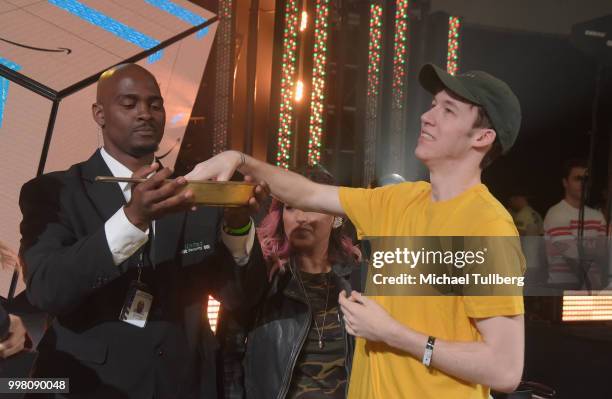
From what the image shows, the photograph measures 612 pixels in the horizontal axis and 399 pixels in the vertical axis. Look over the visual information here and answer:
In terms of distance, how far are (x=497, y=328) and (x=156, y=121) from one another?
967mm

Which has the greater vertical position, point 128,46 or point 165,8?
point 165,8

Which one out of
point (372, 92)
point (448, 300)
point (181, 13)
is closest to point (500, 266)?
point (448, 300)

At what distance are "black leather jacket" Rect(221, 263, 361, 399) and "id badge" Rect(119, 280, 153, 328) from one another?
577 mm

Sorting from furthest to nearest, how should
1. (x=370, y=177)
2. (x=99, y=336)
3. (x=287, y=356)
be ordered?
(x=370, y=177)
(x=287, y=356)
(x=99, y=336)

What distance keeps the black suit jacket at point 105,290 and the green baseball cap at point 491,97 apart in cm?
69

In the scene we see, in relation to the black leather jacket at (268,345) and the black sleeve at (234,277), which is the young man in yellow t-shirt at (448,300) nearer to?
the black sleeve at (234,277)

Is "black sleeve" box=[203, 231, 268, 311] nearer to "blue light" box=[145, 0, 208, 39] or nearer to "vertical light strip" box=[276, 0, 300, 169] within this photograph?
"blue light" box=[145, 0, 208, 39]

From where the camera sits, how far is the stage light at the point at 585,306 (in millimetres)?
A: 4707

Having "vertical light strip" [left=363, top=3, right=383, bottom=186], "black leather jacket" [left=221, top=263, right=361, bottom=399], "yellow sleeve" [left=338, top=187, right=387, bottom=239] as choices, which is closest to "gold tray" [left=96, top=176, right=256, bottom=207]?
"yellow sleeve" [left=338, top=187, right=387, bottom=239]

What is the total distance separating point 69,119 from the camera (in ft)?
8.70

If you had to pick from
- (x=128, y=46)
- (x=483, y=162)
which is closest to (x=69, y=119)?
(x=128, y=46)

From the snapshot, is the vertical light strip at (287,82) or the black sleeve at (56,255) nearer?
the black sleeve at (56,255)

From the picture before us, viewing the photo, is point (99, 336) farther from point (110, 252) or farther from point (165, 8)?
point (165, 8)

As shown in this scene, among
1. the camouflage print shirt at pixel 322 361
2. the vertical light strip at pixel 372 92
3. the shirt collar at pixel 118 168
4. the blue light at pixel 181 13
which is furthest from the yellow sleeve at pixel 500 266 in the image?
the vertical light strip at pixel 372 92
